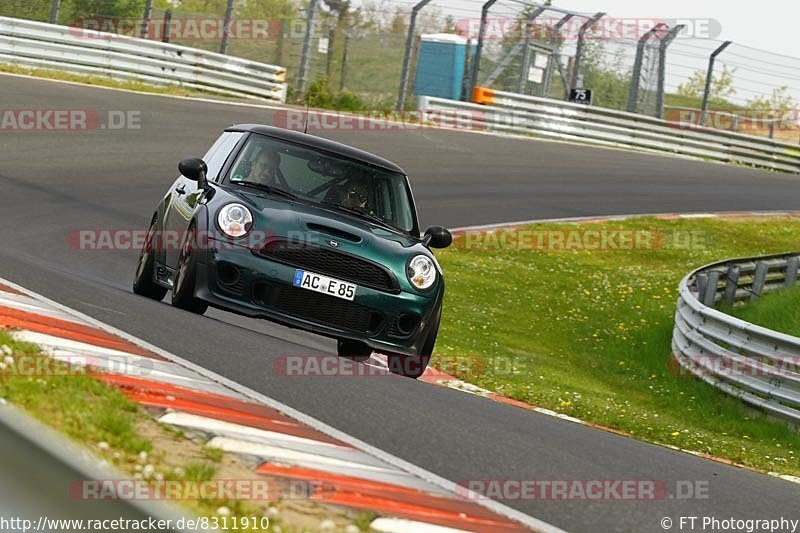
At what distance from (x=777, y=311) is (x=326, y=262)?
8130 millimetres

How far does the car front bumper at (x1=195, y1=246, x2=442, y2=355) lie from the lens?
7.39m

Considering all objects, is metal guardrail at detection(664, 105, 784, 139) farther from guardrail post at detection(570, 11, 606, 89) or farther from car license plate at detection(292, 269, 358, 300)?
car license plate at detection(292, 269, 358, 300)

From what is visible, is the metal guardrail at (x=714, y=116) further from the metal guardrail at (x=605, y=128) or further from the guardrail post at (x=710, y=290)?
the guardrail post at (x=710, y=290)

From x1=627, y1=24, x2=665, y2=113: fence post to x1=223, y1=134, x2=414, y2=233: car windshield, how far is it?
2062 cm

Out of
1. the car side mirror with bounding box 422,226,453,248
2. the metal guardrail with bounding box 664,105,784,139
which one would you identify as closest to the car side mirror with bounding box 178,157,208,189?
the car side mirror with bounding box 422,226,453,248

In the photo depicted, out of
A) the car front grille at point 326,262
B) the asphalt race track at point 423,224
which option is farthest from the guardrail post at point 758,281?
the car front grille at point 326,262

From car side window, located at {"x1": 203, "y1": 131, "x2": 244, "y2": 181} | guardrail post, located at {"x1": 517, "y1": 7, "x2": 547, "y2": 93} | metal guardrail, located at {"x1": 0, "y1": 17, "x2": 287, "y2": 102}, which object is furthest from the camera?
guardrail post, located at {"x1": 517, "y1": 7, "x2": 547, "y2": 93}

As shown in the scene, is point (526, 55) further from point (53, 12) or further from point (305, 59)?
point (53, 12)

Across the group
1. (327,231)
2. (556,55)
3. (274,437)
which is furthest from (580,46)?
(274,437)

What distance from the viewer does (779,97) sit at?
2778 cm

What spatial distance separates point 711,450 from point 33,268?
527 cm

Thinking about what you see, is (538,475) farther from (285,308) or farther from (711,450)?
(711,450)

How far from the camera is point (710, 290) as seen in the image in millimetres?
14156

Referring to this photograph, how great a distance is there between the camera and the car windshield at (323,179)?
827cm
